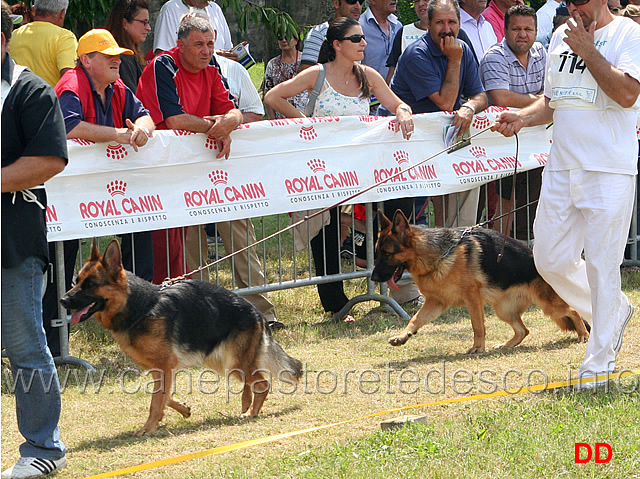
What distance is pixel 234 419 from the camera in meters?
5.53

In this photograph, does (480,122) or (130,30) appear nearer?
(130,30)

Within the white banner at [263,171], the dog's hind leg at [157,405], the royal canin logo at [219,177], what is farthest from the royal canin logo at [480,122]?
the dog's hind leg at [157,405]

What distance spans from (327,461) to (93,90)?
350 centimetres

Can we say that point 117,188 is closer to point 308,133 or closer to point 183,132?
point 183,132

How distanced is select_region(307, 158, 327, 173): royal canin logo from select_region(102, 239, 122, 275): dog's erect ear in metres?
2.72

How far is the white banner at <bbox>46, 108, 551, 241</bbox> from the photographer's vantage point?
22.0 feet

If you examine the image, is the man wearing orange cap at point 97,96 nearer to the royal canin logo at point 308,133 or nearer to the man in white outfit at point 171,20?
the royal canin logo at point 308,133

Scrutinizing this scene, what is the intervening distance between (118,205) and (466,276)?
2.61 metres

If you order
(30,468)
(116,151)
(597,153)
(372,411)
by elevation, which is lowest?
(372,411)

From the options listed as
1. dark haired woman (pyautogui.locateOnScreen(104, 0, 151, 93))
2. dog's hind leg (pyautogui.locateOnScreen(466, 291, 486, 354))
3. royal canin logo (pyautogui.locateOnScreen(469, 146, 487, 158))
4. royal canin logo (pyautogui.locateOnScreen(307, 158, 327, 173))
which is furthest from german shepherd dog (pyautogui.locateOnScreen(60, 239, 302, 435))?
royal canin logo (pyautogui.locateOnScreen(469, 146, 487, 158))

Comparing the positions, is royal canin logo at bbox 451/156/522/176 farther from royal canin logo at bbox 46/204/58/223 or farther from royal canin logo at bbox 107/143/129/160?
royal canin logo at bbox 46/204/58/223

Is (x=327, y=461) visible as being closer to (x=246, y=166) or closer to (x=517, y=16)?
(x=246, y=166)

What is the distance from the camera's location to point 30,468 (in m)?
4.38

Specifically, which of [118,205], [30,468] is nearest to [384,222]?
[118,205]
